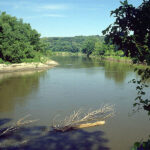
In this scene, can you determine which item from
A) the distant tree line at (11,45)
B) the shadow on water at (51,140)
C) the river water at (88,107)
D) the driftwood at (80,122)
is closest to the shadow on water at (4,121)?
the river water at (88,107)

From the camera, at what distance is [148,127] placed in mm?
14641

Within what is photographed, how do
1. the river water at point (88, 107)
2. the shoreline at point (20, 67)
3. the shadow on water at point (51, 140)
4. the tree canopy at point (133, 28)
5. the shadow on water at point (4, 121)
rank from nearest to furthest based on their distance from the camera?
the tree canopy at point (133, 28), the shadow on water at point (51, 140), the river water at point (88, 107), the shadow on water at point (4, 121), the shoreline at point (20, 67)

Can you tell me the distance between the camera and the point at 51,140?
1203 centimetres

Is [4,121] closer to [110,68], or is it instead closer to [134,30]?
[134,30]

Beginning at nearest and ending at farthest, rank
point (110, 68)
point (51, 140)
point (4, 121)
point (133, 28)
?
point (133, 28) < point (51, 140) < point (4, 121) < point (110, 68)

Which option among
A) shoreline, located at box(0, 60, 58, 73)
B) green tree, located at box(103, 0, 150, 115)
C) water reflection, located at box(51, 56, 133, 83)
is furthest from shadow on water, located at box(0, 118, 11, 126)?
shoreline, located at box(0, 60, 58, 73)

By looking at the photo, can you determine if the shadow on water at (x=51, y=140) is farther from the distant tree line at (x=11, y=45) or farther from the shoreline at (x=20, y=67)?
the distant tree line at (x=11, y=45)

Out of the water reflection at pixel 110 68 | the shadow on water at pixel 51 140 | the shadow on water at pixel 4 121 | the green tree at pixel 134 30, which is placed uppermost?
the green tree at pixel 134 30

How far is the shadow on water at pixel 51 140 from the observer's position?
11.3 m

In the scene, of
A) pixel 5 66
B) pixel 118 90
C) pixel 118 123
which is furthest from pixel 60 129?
pixel 5 66

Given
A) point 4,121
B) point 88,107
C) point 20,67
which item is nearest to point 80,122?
point 88,107

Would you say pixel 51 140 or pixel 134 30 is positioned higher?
Answer: pixel 134 30

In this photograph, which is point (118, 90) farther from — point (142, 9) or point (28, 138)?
point (142, 9)

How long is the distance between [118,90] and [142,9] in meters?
23.6
